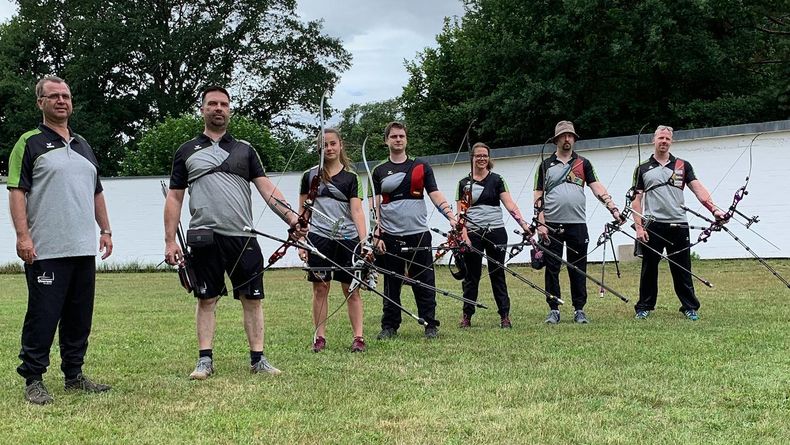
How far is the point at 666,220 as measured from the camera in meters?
7.55

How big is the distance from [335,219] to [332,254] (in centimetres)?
27

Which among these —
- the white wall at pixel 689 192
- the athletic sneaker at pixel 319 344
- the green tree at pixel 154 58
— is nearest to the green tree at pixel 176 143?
the white wall at pixel 689 192

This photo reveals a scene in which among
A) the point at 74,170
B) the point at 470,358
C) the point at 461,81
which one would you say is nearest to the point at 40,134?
the point at 74,170

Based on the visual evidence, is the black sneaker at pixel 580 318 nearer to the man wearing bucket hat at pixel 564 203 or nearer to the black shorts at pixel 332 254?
the man wearing bucket hat at pixel 564 203

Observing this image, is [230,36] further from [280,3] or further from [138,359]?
[138,359]

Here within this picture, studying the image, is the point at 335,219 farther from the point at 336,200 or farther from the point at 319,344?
the point at 319,344

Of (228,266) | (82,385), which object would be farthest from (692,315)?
(82,385)

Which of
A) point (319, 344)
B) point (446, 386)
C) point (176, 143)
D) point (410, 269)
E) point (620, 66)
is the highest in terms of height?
point (620, 66)

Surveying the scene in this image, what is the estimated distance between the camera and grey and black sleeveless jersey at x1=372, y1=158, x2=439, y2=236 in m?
6.48

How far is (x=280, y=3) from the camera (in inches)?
1593

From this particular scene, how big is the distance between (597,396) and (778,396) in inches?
35.0

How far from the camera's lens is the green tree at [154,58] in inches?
1447

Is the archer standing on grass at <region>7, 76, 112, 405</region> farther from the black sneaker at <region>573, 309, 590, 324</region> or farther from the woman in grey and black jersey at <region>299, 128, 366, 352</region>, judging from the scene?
the black sneaker at <region>573, 309, 590, 324</region>

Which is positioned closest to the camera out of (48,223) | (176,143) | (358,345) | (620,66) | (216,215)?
(48,223)
